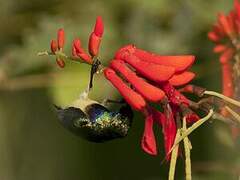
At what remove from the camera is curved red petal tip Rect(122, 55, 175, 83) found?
1.74m

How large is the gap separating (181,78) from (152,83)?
7 cm

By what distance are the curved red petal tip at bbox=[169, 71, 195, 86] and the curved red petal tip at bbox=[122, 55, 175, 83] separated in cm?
3

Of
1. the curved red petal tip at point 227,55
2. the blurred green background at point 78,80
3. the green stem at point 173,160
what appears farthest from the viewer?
the blurred green background at point 78,80

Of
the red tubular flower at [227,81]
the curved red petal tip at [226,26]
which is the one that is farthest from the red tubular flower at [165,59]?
the curved red petal tip at [226,26]

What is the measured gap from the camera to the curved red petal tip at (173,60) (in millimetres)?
1765

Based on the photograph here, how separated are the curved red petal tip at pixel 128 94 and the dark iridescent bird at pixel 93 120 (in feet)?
0.22

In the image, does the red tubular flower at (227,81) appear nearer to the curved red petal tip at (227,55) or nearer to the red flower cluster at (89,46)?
the curved red petal tip at (227,55)

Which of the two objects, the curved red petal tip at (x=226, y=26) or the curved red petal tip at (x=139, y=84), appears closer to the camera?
the curved red petal tip at (x=139, y=84)

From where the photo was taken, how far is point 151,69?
1757mm

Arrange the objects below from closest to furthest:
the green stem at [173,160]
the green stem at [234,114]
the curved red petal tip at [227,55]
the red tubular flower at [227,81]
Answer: the green stem at [173,160], the green stem at [234,114], the red tubular flower at [227,81], the curved red petal tip at [227,55]

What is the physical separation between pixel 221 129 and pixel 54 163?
1.08 m

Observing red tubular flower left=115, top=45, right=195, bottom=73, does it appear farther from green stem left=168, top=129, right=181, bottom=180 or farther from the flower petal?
green stem left=168, top=129, right=181, bottom=180

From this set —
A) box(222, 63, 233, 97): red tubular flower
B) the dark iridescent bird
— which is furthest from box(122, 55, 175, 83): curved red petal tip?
box(222, 63, 233, 97): red tubular flower

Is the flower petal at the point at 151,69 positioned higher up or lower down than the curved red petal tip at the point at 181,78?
higher up
